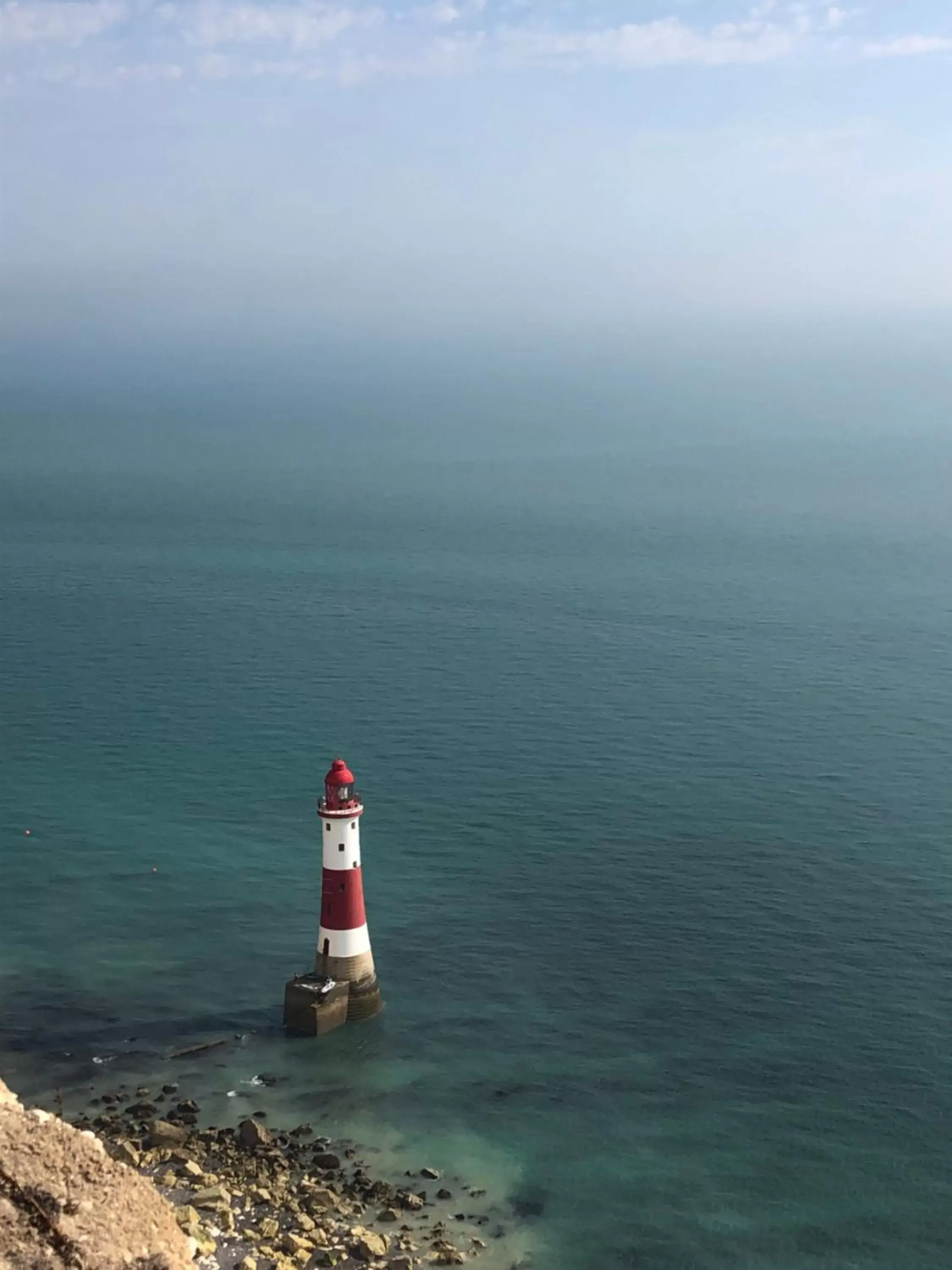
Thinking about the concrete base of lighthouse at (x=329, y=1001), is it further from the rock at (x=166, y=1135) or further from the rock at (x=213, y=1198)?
the rock at (x=213, y=1198)

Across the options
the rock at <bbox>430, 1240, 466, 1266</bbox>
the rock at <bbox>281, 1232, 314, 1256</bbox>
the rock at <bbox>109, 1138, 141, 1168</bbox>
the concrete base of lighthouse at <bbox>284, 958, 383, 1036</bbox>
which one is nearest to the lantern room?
the concrete base of lighthouse at <bbox>284, 958, 383, 1036</bbox>

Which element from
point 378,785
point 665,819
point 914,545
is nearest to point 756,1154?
point 665,819

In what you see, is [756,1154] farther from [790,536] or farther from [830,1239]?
[790,536]

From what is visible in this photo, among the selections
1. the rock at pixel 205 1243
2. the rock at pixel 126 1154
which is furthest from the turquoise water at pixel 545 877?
the rock at pixel 205 1243

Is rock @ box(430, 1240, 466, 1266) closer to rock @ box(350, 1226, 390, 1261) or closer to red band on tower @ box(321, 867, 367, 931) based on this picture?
rock @ box(350, 1226, 390, 1261)

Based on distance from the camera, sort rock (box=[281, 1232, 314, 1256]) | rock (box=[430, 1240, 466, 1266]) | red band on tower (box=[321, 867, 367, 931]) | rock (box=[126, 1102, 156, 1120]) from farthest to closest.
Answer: red band on tower (box=[321, 867, 367, 931]), rock (box=[126, 1102, 156, 1120]), rock (box=[430, 1240, 466, 1266]), rock (box=[281, 1232, 314, 1256])

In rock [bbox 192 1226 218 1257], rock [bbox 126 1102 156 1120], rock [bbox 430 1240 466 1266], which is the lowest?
rock [bbox 430 1240 466 1266]
